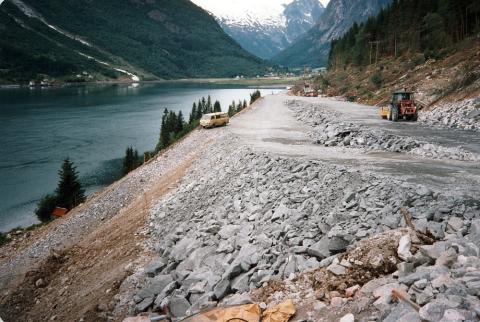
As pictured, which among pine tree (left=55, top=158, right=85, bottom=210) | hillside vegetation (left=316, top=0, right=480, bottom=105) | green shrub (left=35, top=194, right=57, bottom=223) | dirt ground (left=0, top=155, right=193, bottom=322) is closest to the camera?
dirt ground (left=0, top=155, right=193, bottom=322)

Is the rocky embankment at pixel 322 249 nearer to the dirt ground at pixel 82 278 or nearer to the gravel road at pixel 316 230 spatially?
the gravel road at pixel 316 230

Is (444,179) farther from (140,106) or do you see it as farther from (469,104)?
(140,106)

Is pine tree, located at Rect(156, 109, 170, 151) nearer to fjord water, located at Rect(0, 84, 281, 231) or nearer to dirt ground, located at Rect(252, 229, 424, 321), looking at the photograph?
fjord water, located at Rect(0, 84, 281, 231)

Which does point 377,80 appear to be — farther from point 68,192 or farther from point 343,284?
point 343,284

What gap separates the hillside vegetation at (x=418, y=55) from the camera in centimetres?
5045

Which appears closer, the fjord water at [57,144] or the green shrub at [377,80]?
the fjord water at [57,144]

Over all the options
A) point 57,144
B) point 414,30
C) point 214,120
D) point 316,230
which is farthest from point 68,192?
point 414,30

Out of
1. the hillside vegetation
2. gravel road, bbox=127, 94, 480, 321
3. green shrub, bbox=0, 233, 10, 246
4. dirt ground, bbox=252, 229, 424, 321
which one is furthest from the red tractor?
green shrub, bbox=0, 233, 10, 246

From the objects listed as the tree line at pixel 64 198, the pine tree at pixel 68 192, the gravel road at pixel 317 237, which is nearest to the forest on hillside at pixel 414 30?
the gravel road at pixel 317 237

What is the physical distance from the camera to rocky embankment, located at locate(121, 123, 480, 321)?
816 cm

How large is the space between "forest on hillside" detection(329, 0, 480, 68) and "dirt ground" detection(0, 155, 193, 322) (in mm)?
63428

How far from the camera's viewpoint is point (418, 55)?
77062mm

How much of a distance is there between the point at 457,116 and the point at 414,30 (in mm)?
61190

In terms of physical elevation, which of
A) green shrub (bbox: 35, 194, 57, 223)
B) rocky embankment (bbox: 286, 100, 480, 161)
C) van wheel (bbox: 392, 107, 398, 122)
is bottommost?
green shrub (bbox: 35, 194, 57, 223)
